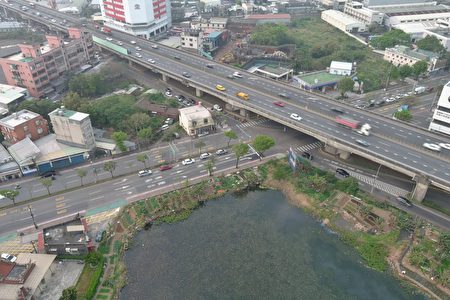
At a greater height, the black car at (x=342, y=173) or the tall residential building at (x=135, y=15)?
the tall residential building at (x=135, y=15)

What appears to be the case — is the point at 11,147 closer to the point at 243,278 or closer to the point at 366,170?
the point at 243,278

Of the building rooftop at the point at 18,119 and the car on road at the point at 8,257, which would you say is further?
the building rooftop at the point at 18,119

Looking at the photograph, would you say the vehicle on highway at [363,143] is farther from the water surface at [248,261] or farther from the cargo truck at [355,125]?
the water surface at [248,261]

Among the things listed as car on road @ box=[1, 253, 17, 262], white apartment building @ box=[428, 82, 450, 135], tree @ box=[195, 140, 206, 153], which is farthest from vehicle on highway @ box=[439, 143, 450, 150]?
car on road @ box=[1, 253, 17, 262]

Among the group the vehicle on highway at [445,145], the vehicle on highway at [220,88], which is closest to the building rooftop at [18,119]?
the vehicle on highway at [220,88]

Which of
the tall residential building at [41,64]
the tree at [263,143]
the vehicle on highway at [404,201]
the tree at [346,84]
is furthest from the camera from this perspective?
the tree at [346,84]

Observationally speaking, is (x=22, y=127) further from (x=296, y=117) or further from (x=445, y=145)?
(x=445, y=145)
